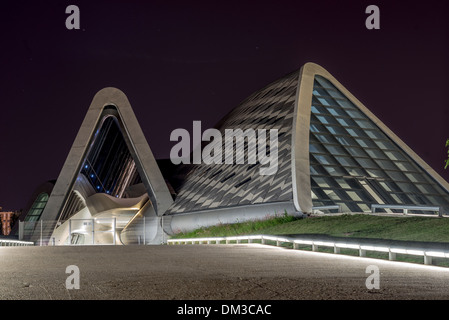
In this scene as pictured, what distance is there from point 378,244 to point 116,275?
714 centimetres

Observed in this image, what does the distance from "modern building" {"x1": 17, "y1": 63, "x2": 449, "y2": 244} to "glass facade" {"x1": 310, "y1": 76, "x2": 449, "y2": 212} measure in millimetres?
70

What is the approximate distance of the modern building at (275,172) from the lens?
3069cm

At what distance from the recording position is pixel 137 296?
8.15 m

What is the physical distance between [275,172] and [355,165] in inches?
186

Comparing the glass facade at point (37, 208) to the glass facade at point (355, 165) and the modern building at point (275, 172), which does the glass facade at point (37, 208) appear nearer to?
the modern building at point (275, 172)

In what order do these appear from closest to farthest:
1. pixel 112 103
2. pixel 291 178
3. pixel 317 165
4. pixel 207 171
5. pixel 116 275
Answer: pixel 116 275 → pixel 291 178 → pixel 317 165 → pixel 207 171 → pixel 112 103

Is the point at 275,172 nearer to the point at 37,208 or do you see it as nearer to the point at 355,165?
the point at 355,165

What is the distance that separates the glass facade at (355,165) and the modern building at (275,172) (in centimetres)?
7

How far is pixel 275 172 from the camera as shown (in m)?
32.3

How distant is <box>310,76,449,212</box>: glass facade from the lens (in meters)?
30.6

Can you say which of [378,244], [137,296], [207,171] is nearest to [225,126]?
[207,171]

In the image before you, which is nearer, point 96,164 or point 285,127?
point 285,127

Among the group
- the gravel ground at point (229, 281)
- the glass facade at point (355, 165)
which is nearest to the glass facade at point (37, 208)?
the glass facade at point (355, 165)

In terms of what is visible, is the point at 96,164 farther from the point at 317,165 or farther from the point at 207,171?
the point at 317,165
